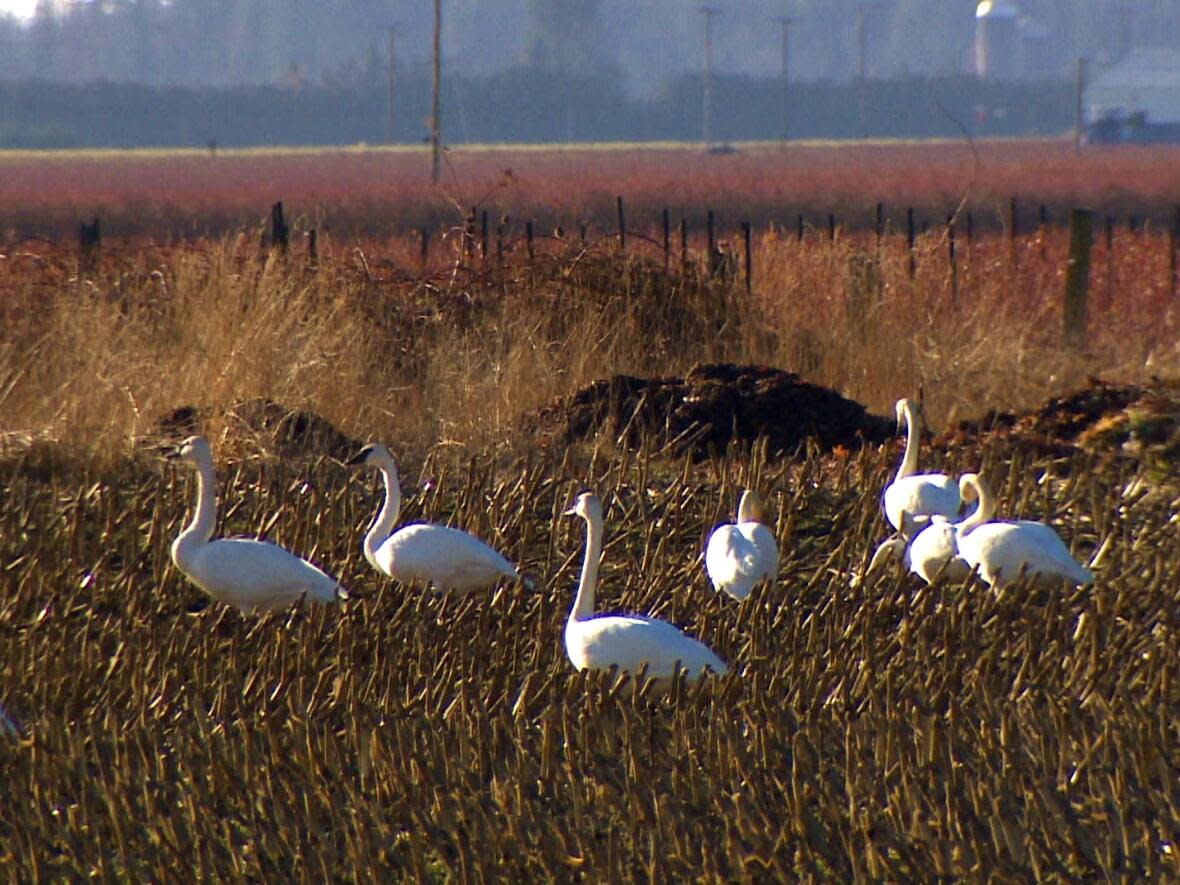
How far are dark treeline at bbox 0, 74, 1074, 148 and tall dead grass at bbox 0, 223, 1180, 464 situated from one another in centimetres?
6780

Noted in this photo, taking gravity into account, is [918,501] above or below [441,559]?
above

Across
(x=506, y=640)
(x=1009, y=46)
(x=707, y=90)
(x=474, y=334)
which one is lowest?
(x=506, y=640)

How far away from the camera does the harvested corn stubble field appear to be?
449 cm

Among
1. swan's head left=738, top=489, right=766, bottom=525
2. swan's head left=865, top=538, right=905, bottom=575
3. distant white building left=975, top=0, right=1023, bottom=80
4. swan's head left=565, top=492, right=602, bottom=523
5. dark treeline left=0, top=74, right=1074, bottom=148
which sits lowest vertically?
swan's head left=865, top=538, right=905, bottom=575

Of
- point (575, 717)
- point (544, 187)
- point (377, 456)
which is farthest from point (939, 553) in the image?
point (544, 187)

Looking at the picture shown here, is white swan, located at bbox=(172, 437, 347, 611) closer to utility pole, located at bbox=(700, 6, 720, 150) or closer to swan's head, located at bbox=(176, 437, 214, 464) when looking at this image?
swan's head, located at bbox=(176, 437, 214, 464)

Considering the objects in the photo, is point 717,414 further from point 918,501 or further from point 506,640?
point 506,640

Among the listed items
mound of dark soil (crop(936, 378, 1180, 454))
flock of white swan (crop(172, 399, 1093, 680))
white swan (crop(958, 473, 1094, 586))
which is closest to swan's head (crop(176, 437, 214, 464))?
flock of white swan (crop(172, 399, 1093, 680))

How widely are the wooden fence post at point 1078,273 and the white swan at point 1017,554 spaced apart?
6823 mm

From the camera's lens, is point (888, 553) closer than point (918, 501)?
Yes

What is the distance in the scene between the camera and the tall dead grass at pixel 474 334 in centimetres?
1040

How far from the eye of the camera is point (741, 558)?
→ 671 centimetres

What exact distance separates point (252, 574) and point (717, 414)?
3.86 meters

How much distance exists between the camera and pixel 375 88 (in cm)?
9612
